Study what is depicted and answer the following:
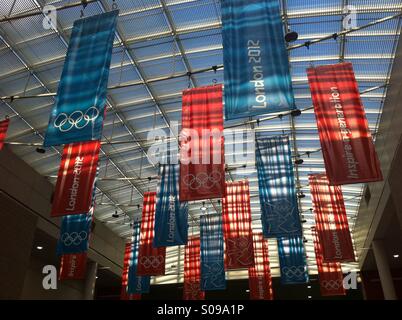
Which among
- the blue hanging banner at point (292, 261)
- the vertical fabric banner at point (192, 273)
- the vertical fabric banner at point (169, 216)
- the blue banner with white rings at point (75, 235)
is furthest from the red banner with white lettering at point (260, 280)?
the blue banner with white rings at point (75, 235)

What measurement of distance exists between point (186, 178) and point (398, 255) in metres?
20.1

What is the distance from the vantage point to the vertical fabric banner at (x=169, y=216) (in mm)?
13641

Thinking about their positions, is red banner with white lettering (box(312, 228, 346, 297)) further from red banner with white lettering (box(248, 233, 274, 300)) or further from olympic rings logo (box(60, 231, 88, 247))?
olympic rings logo (box(60, 231, 88, 247))

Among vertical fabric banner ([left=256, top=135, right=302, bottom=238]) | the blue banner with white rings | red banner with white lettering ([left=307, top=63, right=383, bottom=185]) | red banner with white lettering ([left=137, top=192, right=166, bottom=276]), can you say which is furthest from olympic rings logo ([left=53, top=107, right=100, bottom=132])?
red banner with white lettering ([left=137, top=192, right=166, bottom=276])

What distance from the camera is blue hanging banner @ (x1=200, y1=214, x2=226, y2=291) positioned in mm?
18734

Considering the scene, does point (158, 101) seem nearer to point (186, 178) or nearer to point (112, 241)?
point (186, 178)

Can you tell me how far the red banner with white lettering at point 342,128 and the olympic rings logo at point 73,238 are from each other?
8.72m

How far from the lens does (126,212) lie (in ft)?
99.9

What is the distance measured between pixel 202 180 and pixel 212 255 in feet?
32.3

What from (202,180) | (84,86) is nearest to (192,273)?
(202,180)

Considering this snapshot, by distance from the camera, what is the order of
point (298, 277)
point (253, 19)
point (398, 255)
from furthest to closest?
1. point (398, 255)
2. point (298, 277)
3. point (253, 19)

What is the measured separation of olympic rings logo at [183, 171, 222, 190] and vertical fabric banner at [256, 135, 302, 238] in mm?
3734
